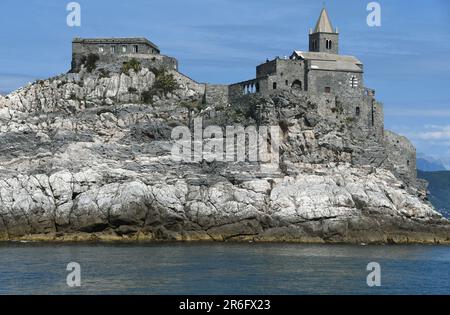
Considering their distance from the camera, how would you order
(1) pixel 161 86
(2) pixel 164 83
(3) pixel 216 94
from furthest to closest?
(3) pixel 216 94, (2) pixel 164 83, (1) pixel 161 86

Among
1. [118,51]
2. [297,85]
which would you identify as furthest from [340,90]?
[118,51]

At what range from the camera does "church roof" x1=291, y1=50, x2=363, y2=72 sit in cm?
10138

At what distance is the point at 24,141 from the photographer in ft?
298

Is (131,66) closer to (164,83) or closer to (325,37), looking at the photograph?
(164,83)

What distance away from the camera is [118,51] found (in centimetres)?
10688

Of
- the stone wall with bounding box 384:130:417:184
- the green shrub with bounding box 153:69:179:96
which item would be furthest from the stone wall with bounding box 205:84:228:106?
the stone wall with bounding box 384:130:417:184

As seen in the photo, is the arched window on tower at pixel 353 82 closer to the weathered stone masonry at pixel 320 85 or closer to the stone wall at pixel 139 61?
the weathered stone masonry at pixel 320 85

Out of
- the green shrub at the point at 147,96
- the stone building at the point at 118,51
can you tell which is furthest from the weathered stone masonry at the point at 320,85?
the green shrub at the point at 147,96

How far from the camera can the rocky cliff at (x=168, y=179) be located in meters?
84.3

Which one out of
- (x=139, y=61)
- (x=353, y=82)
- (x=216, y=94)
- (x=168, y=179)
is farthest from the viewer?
(x=139, y=61)

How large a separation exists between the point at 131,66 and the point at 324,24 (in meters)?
23.4

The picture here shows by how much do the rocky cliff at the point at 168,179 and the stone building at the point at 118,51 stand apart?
164 inches

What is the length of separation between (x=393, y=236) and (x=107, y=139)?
2999 centimetres
